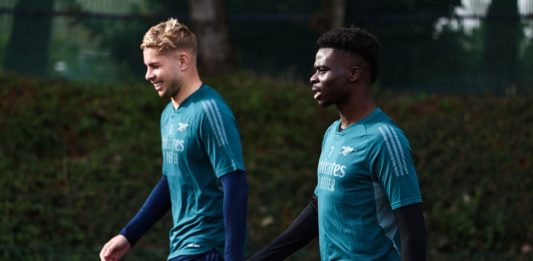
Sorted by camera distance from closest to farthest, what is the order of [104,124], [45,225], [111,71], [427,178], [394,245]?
1. [394,245]
2. [45,225]
3. [427,178]
4. [104,124]
5. [111,71]

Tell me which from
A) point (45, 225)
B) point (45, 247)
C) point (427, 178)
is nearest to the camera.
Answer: point (45, 247)

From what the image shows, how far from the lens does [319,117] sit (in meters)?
13.3

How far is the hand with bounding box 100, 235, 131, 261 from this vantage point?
6.09 meters

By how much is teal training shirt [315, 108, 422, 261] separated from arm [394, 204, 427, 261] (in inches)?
1.5

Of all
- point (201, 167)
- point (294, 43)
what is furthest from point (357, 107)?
point (294, 43)

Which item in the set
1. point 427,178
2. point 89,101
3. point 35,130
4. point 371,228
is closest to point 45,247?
point 35,130

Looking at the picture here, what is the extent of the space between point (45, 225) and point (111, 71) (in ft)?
13.5

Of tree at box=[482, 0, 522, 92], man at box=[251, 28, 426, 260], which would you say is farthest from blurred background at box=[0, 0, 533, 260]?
man at box=[251, 28, 426, 260]

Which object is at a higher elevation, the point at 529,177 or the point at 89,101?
the point at 89,101

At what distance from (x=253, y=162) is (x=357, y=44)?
775 centimetres

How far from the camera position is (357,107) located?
4871mm

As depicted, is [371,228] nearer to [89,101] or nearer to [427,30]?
[89,101]

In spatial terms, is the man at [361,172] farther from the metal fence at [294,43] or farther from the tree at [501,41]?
the tree at [501,41]

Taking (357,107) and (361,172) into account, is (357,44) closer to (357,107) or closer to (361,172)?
(357,107)
